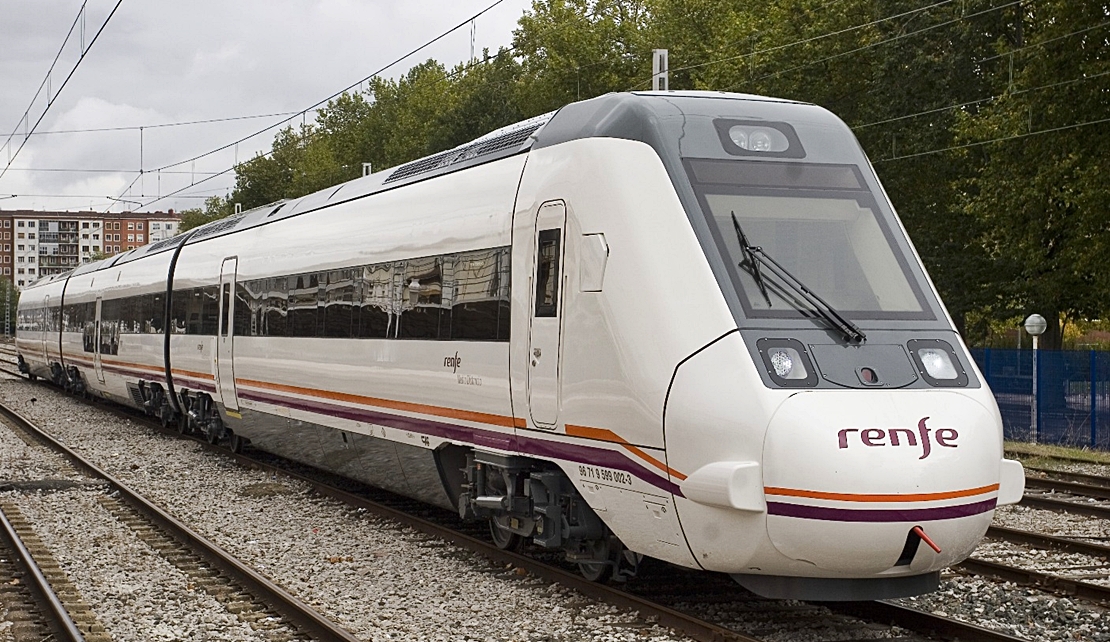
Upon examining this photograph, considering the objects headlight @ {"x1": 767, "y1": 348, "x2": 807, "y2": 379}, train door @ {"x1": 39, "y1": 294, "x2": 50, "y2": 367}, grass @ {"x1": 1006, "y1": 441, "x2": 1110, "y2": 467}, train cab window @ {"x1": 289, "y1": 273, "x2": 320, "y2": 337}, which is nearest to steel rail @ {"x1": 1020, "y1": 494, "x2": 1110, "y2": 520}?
grass @ {"x1": 1006, "y1": 441, "x2": 1110, "y2": 467}

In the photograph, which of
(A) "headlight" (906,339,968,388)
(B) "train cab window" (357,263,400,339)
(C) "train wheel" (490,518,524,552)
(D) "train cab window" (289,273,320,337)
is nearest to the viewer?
(A) "headlight" (906,339,968,388)

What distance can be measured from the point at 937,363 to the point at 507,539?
399cm

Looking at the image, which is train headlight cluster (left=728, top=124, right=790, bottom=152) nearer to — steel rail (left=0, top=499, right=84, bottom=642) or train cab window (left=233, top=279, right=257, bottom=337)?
steel rail (left=0, top=499, right=84, bottom=642)

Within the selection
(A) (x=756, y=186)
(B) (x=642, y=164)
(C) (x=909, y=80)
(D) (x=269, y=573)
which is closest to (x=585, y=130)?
(B) (x=642, y=164)

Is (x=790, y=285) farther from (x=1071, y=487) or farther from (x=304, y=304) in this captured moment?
(x=1071, y=487)

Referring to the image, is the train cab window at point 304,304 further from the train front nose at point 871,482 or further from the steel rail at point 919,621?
the train front nose at point 871,482

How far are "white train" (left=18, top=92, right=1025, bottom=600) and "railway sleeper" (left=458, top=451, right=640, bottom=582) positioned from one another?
20 millimetres

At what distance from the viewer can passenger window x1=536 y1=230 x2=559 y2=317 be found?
865 centimetres

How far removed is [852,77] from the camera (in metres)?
33.8

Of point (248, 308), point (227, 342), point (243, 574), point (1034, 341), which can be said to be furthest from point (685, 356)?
point (1034, 341)

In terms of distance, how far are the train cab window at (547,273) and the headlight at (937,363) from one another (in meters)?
2.33

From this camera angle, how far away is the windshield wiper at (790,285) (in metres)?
7.44

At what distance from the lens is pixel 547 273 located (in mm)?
8758

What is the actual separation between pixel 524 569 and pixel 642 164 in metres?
3.31
